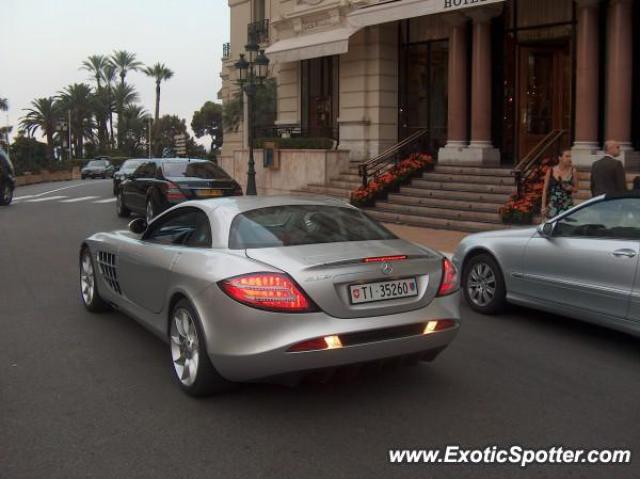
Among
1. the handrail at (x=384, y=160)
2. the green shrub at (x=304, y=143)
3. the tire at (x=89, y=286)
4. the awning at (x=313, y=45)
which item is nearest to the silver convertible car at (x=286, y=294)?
the tire at (x=89, y=286)

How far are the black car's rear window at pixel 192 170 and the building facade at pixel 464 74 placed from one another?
6.20m

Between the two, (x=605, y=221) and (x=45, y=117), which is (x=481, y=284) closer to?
(x=605, y=221)

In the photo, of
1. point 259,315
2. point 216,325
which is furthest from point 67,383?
point 259,315

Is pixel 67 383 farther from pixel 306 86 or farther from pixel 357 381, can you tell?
pixel 306 86

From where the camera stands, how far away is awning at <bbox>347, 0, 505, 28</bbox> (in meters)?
16.8

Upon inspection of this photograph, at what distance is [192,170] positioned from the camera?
16203 mm

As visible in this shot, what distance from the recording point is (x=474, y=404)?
16.2 feet

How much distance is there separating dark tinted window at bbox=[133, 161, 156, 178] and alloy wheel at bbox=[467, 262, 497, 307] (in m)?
10.1

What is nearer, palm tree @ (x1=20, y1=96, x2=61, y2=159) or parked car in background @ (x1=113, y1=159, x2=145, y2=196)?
parked car in background @ (x1=113, y1=159, x2=145, y2=196)

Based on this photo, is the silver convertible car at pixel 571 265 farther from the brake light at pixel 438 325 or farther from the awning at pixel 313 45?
the awning at pixel 313 45

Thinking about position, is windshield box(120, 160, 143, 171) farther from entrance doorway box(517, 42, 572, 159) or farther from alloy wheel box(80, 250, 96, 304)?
alloy wheel box(80, 250, 96, 304)

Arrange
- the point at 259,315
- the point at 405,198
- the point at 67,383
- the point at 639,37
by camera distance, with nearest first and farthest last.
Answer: the point at 259,315
the point at 67,383
the point at 639,37
the point at 405,198

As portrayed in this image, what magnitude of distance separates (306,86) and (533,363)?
67.9ft

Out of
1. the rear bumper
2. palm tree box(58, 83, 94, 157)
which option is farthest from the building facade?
palm tree box(58, 83, 94, 157)
